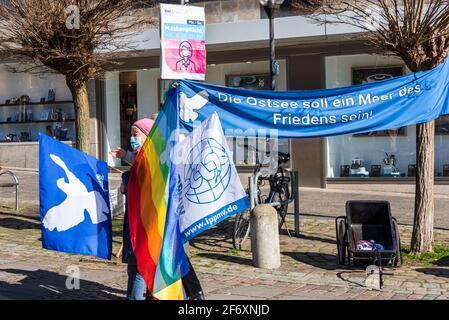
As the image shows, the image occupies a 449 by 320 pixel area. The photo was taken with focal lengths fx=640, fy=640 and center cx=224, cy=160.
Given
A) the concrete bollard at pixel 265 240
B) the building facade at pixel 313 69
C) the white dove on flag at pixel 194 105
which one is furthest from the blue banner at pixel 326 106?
the building facade at pixel 313 69

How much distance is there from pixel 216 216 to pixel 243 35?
10872 millimetres

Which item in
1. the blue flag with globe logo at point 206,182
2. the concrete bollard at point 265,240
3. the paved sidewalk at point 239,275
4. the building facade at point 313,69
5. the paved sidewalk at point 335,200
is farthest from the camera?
the building facade at point 313,69

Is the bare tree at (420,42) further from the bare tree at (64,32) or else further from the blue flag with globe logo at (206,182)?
the bare tree at (64,32)

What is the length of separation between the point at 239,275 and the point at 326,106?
2555 mm

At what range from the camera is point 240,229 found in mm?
9531

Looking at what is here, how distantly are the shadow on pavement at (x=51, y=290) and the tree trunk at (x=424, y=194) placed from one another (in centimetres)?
421

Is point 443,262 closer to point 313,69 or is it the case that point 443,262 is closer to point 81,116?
point 81,116

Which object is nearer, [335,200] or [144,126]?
[144,126]

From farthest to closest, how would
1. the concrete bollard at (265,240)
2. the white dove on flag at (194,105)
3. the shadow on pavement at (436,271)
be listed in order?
the white dove on flag at (194,105), the concrete bollard at (265,240), the shadow on pavement at (436,271)

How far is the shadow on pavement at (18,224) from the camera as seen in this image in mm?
11469

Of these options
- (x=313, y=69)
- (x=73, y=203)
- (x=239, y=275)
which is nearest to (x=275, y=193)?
(x=239, y=275)

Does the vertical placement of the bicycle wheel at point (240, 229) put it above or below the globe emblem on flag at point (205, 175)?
below

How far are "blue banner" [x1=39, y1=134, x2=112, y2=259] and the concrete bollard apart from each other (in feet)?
7.94

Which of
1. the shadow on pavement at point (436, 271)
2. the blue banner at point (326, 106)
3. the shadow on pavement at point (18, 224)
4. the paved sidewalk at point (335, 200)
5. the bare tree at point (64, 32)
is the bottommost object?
the shadow on pavement at point (436, 271)
